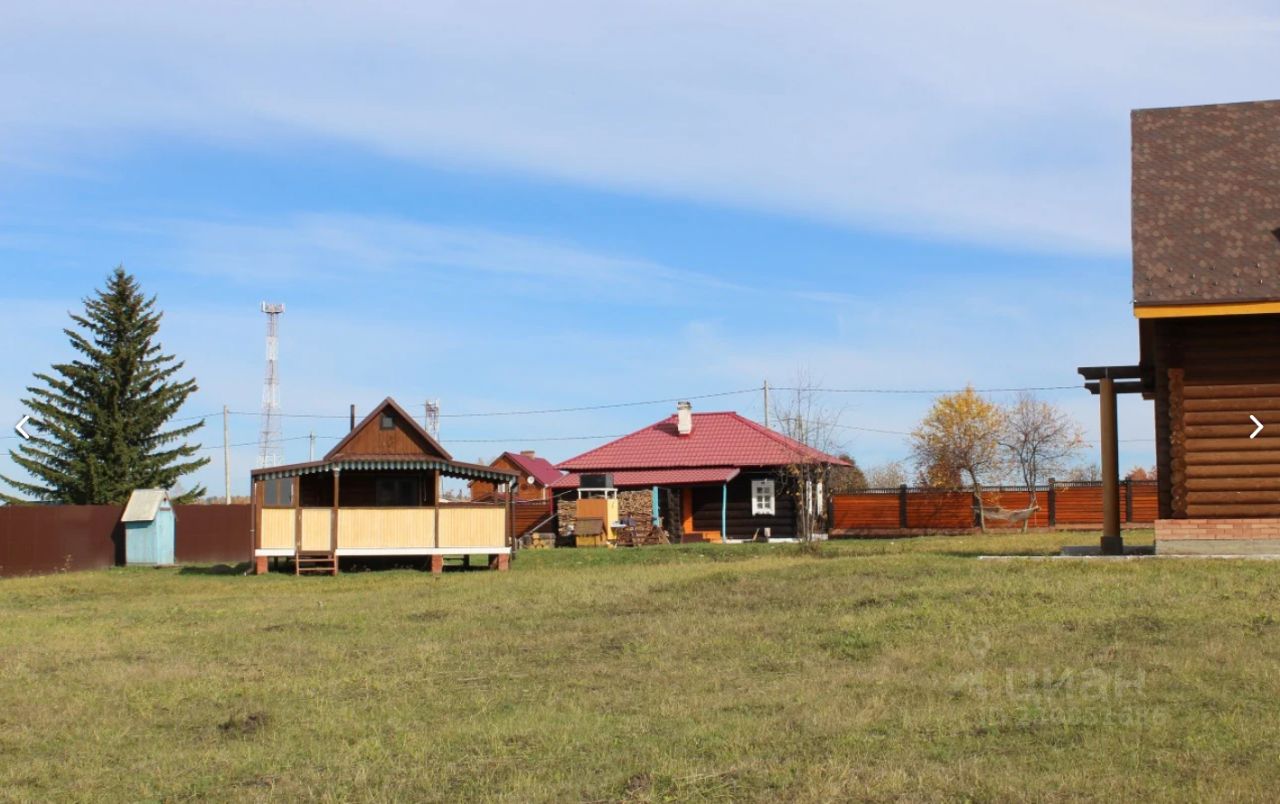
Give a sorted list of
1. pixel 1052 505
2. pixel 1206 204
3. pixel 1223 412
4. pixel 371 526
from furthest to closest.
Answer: pixel 1052 505, pixel 371 526, pixel 1206 204, pixel 1223 412

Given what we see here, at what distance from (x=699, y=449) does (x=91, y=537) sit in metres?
19.3

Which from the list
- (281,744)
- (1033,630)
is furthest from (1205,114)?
(281,744)

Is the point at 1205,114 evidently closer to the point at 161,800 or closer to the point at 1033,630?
the point at 1033,630

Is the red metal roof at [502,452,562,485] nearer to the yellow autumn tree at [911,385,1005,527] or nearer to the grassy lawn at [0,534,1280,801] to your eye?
the yellow autumn tree at [911,385,1005,527]

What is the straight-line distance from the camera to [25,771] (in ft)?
28.1

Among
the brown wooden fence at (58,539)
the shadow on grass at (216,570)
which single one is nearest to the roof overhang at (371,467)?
the shadow on grass at (216,570)

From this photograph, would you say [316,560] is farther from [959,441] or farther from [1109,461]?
[959,441]

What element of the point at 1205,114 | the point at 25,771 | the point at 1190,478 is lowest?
the point at 25,771

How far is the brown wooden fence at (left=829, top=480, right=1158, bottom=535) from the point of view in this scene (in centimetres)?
4028

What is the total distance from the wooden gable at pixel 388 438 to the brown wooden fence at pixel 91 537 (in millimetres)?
5592

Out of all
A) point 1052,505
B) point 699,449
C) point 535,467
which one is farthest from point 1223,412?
point 535,467

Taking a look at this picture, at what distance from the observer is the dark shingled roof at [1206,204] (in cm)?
1834

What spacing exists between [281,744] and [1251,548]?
14330 millimetres

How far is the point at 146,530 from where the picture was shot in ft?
115
